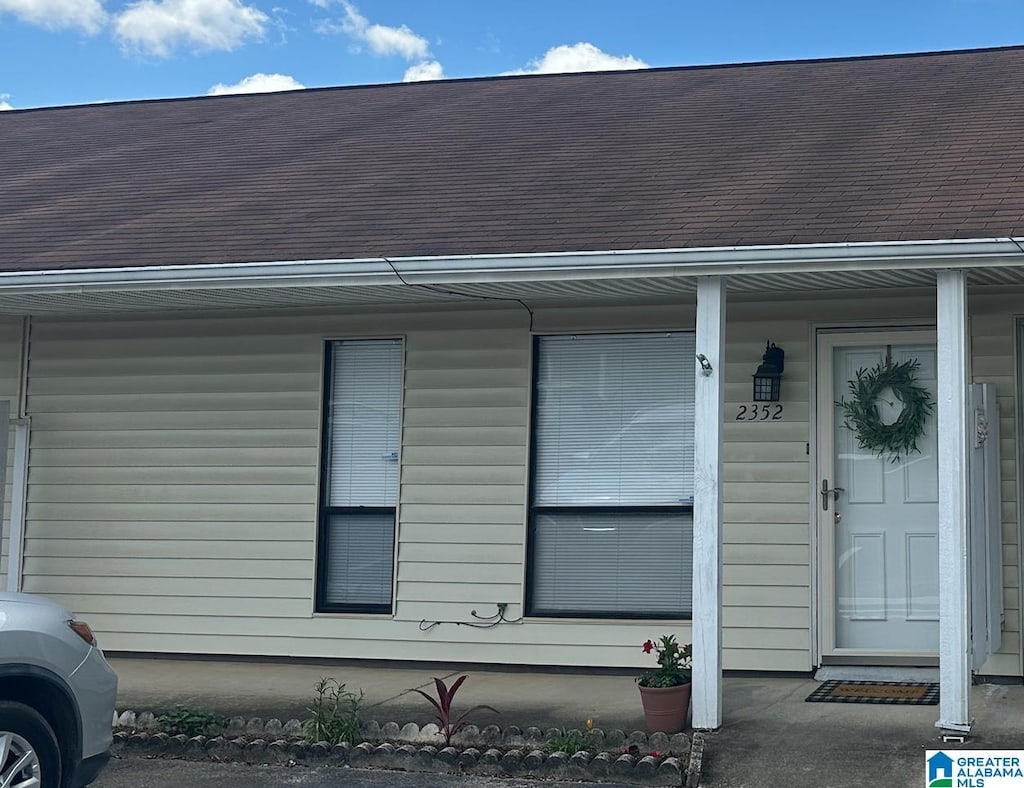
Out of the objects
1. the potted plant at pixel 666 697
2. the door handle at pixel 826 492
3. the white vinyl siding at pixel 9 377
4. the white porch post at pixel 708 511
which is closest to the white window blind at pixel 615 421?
the door handle at pixel 826 492

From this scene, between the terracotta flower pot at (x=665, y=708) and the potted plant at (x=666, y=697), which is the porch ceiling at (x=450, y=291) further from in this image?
the terracotta flower pot at (x=665, y=708)

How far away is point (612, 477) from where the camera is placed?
8.84 m

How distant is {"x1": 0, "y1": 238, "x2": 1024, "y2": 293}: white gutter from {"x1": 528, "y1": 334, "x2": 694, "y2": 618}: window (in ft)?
6.27

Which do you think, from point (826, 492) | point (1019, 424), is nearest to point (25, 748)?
point (826, 492)

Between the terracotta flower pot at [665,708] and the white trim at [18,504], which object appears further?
the white trim at [18,504]

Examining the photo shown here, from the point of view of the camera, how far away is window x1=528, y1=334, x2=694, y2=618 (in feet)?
28.6

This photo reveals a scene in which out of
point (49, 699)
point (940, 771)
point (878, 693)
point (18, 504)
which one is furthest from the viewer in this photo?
point (18, 504)

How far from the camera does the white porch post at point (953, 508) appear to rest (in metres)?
6.30

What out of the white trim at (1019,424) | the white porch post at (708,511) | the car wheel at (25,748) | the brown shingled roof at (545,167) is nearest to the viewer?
the car wheel at (25,748)

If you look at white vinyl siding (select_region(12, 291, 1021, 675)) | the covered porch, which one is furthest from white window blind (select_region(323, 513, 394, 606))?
the covered porch

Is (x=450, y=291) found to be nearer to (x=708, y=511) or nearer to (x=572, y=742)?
(x=708, y=511)

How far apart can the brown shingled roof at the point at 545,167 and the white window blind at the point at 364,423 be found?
4.00 feet

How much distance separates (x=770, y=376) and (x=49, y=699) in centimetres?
498

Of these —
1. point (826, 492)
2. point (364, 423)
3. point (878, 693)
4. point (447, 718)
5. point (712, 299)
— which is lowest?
point (447, 718)
